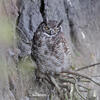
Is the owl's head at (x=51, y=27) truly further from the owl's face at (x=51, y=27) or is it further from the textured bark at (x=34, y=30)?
the textured bark at (x=34, y=30)

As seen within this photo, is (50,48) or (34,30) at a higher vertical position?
(34,30)

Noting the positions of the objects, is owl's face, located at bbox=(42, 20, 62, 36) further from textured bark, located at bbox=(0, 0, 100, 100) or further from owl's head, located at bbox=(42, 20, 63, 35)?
textured bark, located at bbox=(0, 0, 100, 100)

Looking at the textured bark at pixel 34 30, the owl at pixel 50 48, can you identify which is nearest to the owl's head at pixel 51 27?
the owl at pixel 50 48

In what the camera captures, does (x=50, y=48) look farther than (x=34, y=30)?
No

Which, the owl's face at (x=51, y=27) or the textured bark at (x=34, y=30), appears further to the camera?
the owl's face at (x=51, y=27)

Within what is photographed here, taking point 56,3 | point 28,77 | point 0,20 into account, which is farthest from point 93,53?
point 0,20

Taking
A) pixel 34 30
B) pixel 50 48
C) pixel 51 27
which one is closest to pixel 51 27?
pixel 51 27

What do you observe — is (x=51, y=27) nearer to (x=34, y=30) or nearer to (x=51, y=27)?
(x=51, y=27)

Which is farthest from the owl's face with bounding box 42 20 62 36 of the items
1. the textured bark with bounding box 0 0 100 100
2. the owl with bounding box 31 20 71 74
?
the textured bark with bounding box 0 0 100 100

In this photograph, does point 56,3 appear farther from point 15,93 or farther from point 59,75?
point 15,93
